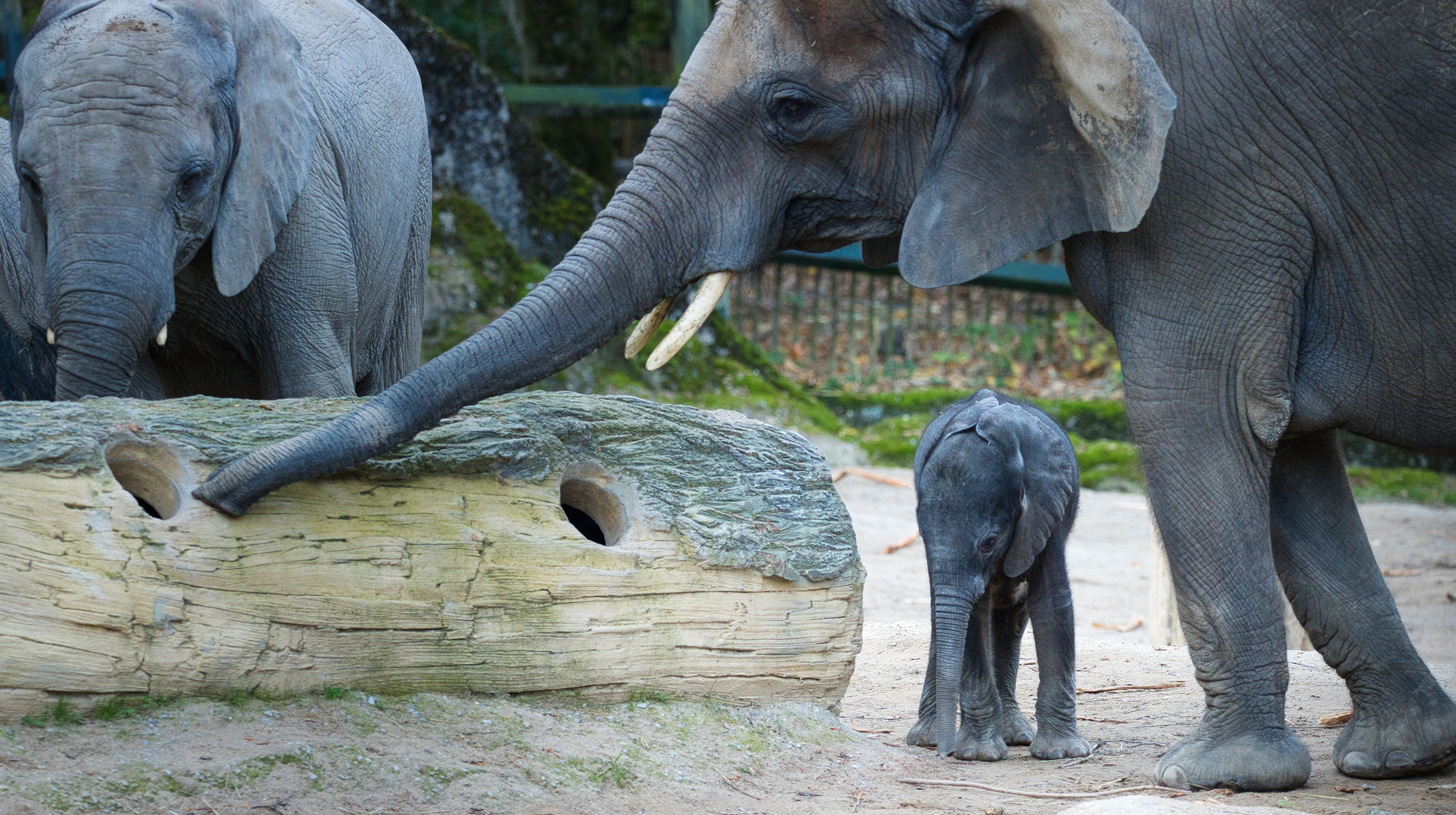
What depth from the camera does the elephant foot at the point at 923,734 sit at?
514cm

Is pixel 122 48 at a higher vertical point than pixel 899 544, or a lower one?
higher

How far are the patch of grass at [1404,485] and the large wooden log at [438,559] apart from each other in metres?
8.99

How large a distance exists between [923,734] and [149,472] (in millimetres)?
2729

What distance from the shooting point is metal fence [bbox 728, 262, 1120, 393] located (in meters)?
15.4

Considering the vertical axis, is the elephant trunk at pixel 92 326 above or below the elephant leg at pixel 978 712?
above

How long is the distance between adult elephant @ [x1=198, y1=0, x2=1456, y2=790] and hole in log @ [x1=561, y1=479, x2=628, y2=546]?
741mm

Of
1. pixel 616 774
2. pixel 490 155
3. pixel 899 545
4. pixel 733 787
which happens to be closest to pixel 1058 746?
pixel 733 787

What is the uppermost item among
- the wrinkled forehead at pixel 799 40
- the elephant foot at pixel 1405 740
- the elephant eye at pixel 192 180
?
the wrinkled forehead at pixel 799 40

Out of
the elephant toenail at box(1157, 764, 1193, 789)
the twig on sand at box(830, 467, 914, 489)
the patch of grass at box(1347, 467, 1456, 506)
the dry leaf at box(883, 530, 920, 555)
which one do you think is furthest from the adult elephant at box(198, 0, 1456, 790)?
the patch of grass at box(1347, 467, 1456, 506)

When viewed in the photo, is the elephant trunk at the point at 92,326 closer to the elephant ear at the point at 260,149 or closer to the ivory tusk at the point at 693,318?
the elephant ear at the point at 260,149

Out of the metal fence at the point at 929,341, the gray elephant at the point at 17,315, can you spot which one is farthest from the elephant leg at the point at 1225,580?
the metal fence at the point at 929,341

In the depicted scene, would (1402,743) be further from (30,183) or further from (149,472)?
(30,183)

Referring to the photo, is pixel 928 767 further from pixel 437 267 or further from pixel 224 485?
pixel 437 267

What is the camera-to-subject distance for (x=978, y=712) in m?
4.93
